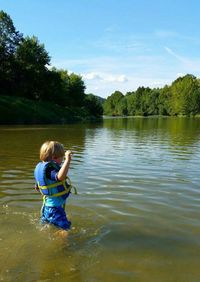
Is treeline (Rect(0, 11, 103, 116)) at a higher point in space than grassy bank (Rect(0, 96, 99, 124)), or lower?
higher

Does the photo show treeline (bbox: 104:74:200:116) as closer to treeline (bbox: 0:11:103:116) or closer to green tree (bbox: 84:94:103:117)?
green tree (bbox: 84:94:103:117)

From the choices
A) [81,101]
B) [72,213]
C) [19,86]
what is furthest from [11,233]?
[81,101]

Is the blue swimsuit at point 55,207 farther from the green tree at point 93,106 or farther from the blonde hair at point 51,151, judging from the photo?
the green tree at point 93,106

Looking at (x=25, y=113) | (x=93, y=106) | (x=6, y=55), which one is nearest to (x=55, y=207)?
(x=25, y=113)

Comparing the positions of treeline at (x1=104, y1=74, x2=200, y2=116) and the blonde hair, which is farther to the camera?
treeline at (x1=104, y1=74, x2=200, y2=116)

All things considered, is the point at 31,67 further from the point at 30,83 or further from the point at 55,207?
the point at 55,207

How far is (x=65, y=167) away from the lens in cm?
661

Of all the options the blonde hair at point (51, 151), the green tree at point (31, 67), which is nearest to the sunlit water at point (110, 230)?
the blonde hair at point (51, 151)

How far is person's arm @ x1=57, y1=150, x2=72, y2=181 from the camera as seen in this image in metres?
6.56

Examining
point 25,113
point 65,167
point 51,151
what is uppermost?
point 51,151

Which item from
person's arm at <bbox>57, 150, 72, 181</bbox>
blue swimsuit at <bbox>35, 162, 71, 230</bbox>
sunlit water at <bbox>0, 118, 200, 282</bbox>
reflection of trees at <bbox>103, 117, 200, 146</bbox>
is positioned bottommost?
reflection of trees at <bbox>103, 117, 200, 146</bbox>

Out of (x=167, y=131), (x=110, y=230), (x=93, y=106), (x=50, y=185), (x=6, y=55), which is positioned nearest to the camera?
(x=50, y=185)

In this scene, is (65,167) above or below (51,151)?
below

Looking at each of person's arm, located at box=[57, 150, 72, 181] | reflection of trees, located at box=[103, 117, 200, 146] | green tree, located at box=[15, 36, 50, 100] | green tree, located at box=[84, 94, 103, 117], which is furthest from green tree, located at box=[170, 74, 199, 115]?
person's arm, located at box=[57, 150, 72, 181]
